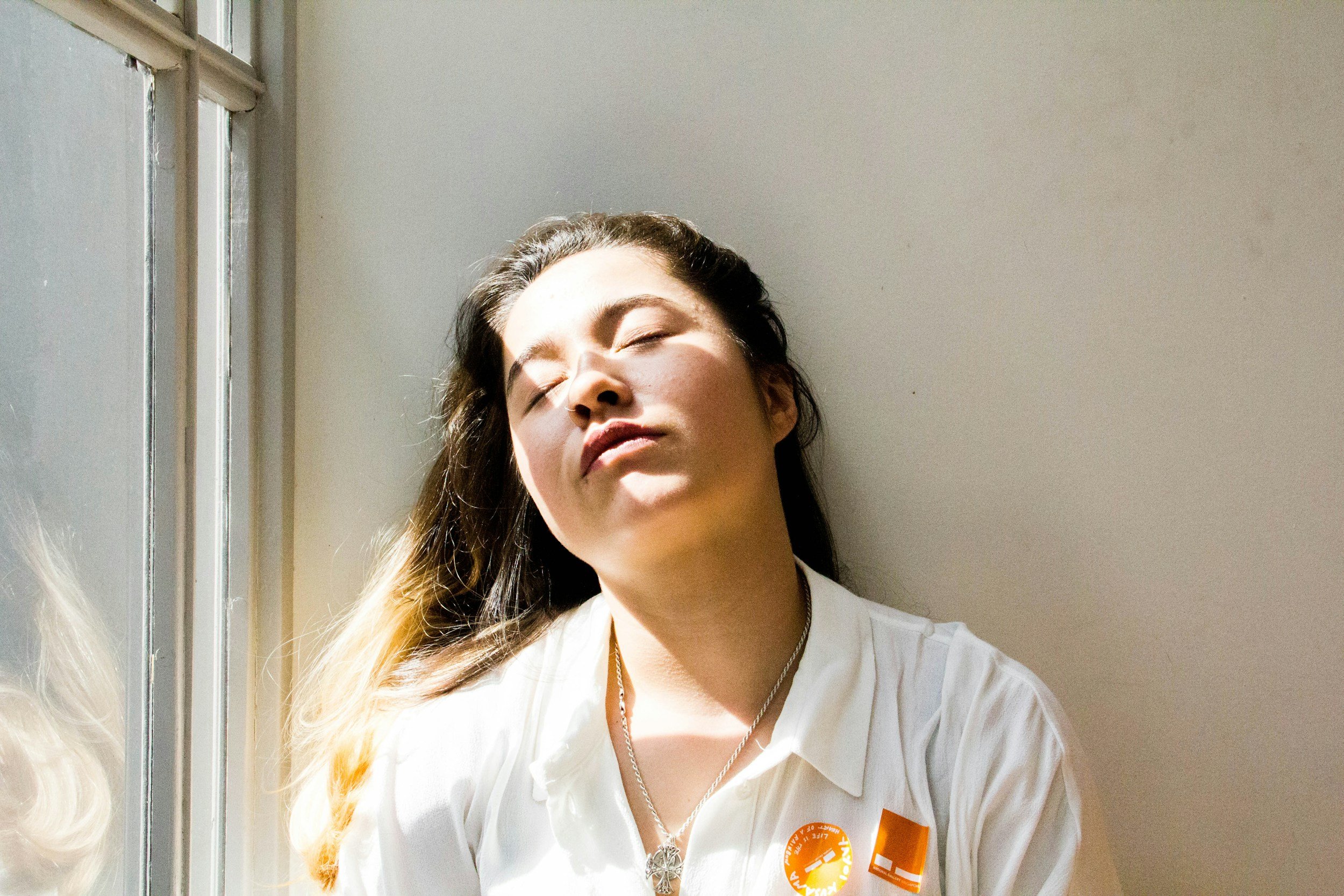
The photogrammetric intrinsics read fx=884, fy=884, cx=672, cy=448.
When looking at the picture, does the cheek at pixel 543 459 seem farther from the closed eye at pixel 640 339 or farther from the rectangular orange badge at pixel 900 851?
the rectangular orange badge at pixel 900 851

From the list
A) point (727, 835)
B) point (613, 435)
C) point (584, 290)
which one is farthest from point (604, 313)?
point (727, 835)

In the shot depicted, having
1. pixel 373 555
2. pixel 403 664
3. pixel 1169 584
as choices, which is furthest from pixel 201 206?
pixel 1169 584

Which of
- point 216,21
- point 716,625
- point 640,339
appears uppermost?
point 216,21

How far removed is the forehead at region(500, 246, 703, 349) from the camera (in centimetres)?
119

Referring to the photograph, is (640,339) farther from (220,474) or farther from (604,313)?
(220,474)

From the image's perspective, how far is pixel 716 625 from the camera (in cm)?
117

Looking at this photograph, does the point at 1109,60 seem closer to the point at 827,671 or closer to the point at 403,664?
the point at 827,671

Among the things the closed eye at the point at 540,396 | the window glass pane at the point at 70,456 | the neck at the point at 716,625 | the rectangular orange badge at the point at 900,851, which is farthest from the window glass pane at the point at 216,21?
the rectangular orange badge at the point at 900,851

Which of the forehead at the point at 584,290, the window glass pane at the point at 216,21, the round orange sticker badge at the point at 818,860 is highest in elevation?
the window glass pane at the point at 216,21

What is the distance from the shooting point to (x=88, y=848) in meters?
1.14

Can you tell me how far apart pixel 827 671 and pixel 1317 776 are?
88 cm

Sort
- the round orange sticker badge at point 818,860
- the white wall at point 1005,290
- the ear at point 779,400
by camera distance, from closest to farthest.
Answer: the round orange sticker badge at point 818,860
the ear at point 779,400
the white wall at point 1005,290

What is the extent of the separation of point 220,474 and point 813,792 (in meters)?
1.05

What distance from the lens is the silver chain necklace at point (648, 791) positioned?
1049mm
